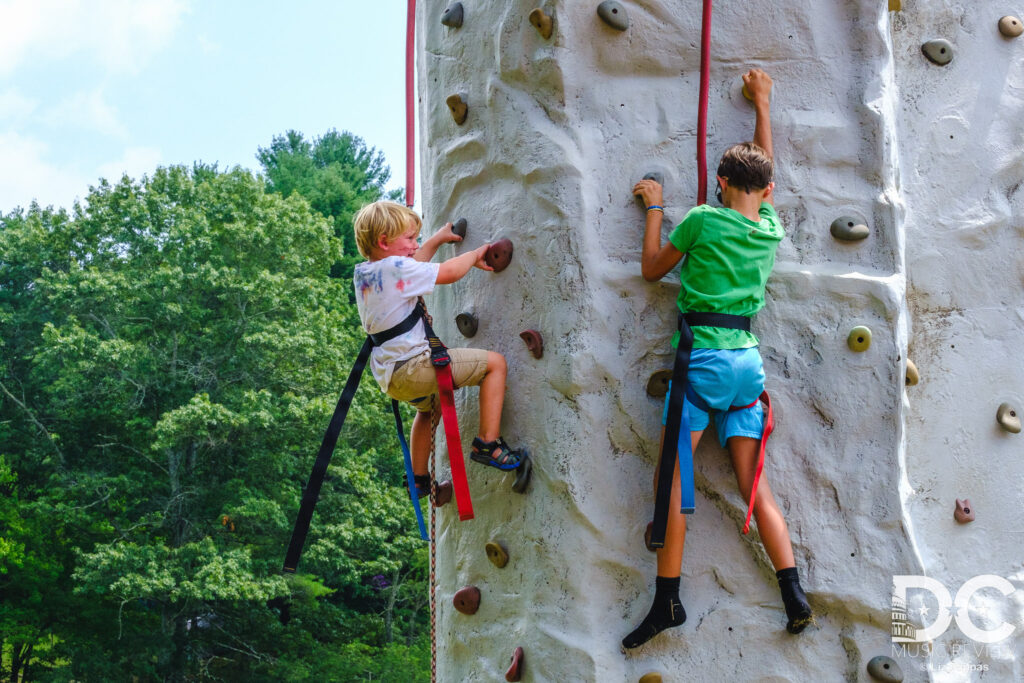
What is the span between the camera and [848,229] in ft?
12.0

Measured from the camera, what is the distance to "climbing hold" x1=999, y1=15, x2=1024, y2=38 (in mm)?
4613

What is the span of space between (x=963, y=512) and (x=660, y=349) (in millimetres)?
1613

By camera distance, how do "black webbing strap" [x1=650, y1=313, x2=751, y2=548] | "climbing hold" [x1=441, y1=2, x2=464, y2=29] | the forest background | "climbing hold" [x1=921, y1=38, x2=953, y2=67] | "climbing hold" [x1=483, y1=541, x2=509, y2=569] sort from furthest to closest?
the forest background, "climbing hold" [x1=921, y1=38, x2=953, y2=67], "climbing hold" [x1=441, y1=2, x2=464, y2=29], "climbing hold" [x1=483, y1=541, x2=509, y2=569], "black webbing strap" [x1=650, y1=313, x2=751, y2=548]

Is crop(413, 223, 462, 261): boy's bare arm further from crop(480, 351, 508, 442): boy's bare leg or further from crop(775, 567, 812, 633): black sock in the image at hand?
crop(775, 567, 812, 633): black sock

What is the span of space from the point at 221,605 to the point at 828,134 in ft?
53.4

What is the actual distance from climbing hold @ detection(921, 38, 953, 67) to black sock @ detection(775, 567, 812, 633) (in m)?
2.39

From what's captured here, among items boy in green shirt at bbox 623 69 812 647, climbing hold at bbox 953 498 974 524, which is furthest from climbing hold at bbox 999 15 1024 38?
climbing hold at bbox 953 498 974 524

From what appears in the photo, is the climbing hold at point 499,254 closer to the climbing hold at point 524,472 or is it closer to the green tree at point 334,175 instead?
the climbing hold at point 524,472

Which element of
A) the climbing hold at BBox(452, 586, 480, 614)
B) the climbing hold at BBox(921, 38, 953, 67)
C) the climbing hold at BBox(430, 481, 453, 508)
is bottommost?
the climbing hold at BBox(452, 586, 480, 614)

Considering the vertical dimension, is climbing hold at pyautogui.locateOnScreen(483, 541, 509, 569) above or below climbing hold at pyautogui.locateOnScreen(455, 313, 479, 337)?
below

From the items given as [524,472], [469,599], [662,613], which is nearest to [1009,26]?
[524,472]

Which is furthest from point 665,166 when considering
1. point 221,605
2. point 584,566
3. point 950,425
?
point 221,605

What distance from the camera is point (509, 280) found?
12.8 feet

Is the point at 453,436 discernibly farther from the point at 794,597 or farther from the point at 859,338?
the point at 859,338
